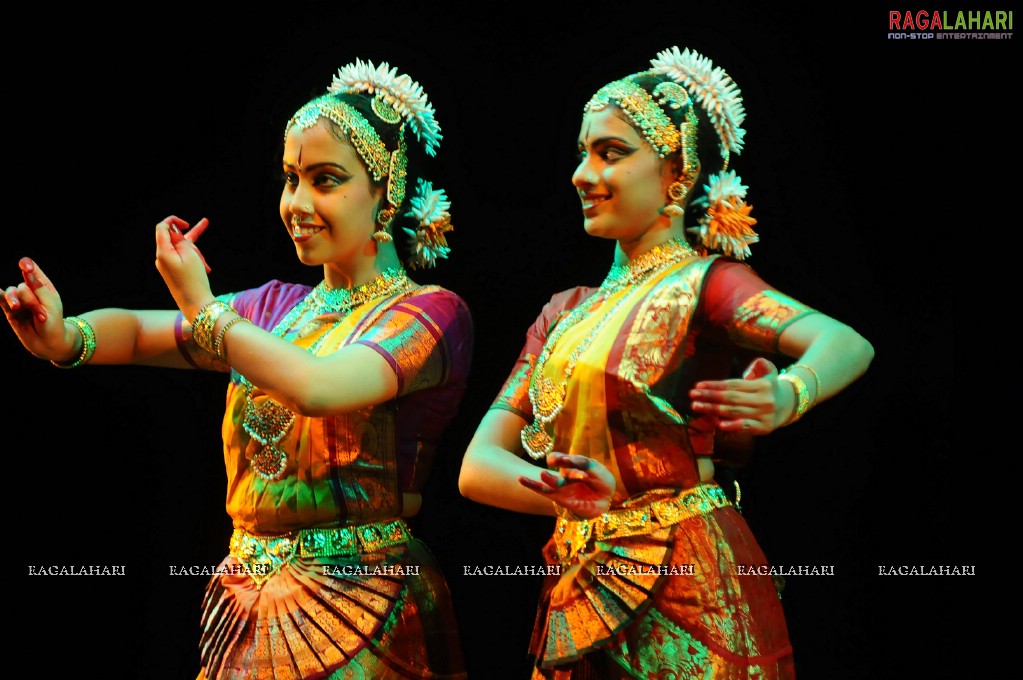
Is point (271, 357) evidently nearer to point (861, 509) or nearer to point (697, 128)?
point (697, 128)

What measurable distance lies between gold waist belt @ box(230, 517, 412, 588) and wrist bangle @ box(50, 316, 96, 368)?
53 centimetres

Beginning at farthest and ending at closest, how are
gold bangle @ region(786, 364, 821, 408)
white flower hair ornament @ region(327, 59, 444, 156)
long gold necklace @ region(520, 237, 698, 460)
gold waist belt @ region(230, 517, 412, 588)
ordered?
white flower hair ornament @ region(327, 59, 444, 156), gold waist belt @ region(230, 517, 412, 588), long gold necklace @ region(520, 237, 698, 460), gold bangle @ region(786, 364, 821, 408)

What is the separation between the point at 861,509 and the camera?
9.56ft

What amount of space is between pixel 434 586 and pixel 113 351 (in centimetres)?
84

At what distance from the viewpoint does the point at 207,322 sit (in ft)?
8.88

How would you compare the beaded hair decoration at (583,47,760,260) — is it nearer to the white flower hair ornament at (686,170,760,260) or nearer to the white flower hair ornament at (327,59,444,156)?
the white flower hair ornament at (686,170,760,260)

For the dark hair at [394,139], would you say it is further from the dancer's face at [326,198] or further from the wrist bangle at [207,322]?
the wrist bangle at [207,322]

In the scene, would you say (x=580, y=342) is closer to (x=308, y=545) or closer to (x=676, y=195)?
(x=676, y=195)

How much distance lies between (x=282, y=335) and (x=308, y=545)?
1.47 feet

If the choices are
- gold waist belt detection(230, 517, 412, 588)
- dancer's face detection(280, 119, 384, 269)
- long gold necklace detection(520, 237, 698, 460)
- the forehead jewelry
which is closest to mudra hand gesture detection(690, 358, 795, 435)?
long gold necklace detection(520, 237, 698, 460)

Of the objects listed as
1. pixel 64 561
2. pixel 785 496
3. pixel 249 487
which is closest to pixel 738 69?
pixel 785 496

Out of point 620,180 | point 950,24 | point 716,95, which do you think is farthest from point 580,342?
point 950,24

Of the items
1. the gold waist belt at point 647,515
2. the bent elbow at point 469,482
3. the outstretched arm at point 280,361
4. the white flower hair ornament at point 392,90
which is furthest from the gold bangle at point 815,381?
the white flower hair ornament at point 392,90

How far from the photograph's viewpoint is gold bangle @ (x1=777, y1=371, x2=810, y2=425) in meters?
2.28
